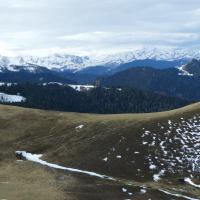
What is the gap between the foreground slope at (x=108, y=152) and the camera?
197ft

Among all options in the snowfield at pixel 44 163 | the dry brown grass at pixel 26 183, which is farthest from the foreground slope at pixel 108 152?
the snowfield at pixel 44 163

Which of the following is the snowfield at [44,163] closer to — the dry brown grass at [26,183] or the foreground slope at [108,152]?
the foreground slope at [108,152]

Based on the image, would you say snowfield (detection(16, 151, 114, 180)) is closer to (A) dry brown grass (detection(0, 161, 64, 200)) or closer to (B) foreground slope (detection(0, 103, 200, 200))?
(B) foreground slope (detection(0, 103, 200, 200))

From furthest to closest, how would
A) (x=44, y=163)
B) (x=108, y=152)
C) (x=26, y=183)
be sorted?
(x=108, y=152)
(x=44, y=163)
(x=26, y=183)

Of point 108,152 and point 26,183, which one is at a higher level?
point 108,152

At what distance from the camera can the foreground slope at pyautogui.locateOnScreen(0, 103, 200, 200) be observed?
6003 cm

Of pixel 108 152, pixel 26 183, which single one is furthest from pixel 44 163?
pixel 26 183

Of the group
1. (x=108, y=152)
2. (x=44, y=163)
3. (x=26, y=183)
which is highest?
(x=108, y=152)

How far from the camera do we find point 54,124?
95.4 meters

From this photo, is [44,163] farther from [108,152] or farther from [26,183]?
[26,183]

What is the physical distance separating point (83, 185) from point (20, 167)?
13409mm

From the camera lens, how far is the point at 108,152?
76000 millimetres

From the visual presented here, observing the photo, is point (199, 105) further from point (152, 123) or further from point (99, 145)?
point (99, 145)

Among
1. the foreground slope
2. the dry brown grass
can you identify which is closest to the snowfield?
the foreground slope
